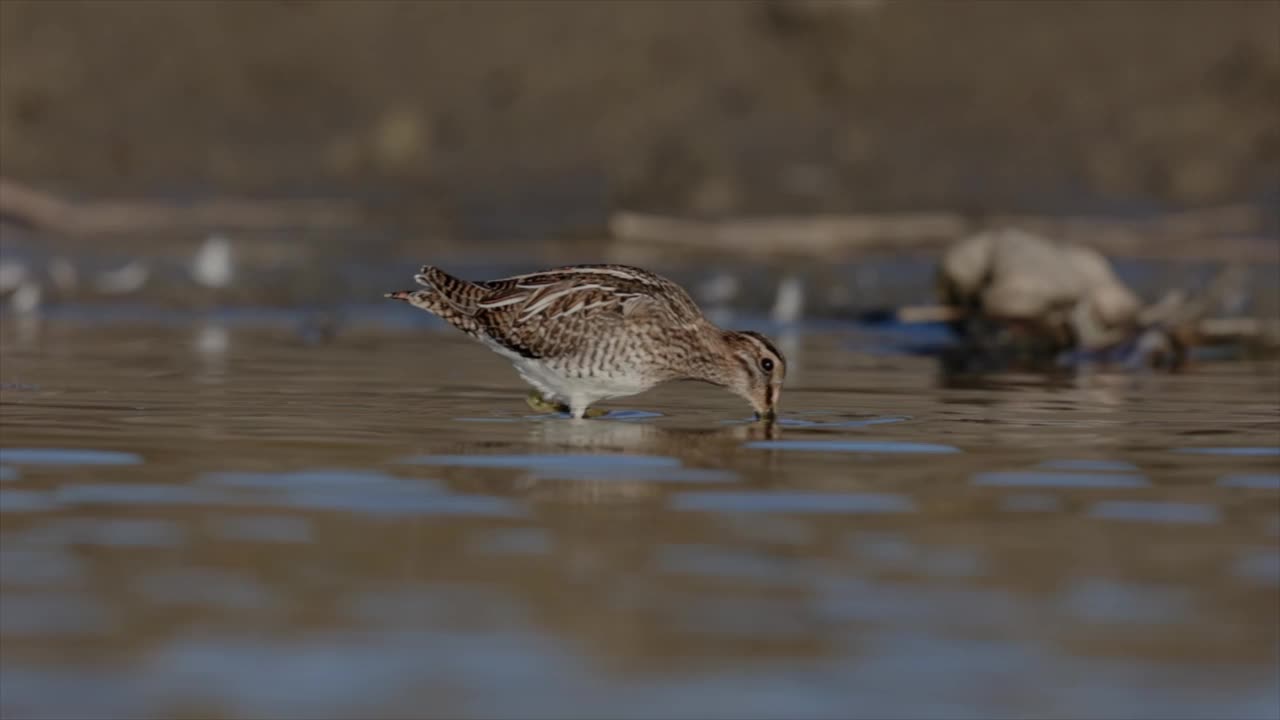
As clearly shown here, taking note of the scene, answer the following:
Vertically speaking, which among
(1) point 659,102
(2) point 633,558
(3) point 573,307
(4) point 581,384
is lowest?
(2) point 633,558

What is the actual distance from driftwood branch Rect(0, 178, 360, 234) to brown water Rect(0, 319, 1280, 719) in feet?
54.9

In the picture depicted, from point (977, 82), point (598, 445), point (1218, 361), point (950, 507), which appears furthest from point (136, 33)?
point (950, 507)

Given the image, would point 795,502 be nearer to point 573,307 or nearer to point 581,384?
point 581,384

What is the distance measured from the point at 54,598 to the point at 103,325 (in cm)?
1447

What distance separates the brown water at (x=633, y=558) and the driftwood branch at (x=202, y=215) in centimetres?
1672

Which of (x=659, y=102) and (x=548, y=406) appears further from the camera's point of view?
(x=659, y=102)

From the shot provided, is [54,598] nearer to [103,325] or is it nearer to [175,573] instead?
[175,573]

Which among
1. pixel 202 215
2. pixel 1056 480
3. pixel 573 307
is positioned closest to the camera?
pixel 1056 480

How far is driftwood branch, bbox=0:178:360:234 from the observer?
31875mm

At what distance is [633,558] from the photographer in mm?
8984

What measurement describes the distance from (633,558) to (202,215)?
24312 millimetres

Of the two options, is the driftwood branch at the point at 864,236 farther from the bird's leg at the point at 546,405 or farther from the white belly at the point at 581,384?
the white belly at the point at 581,384

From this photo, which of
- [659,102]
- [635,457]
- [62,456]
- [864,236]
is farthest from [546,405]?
[659,102]

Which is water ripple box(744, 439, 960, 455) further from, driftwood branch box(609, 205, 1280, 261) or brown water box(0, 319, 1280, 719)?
driftwood branch box(609, 205, 1280, 261)
